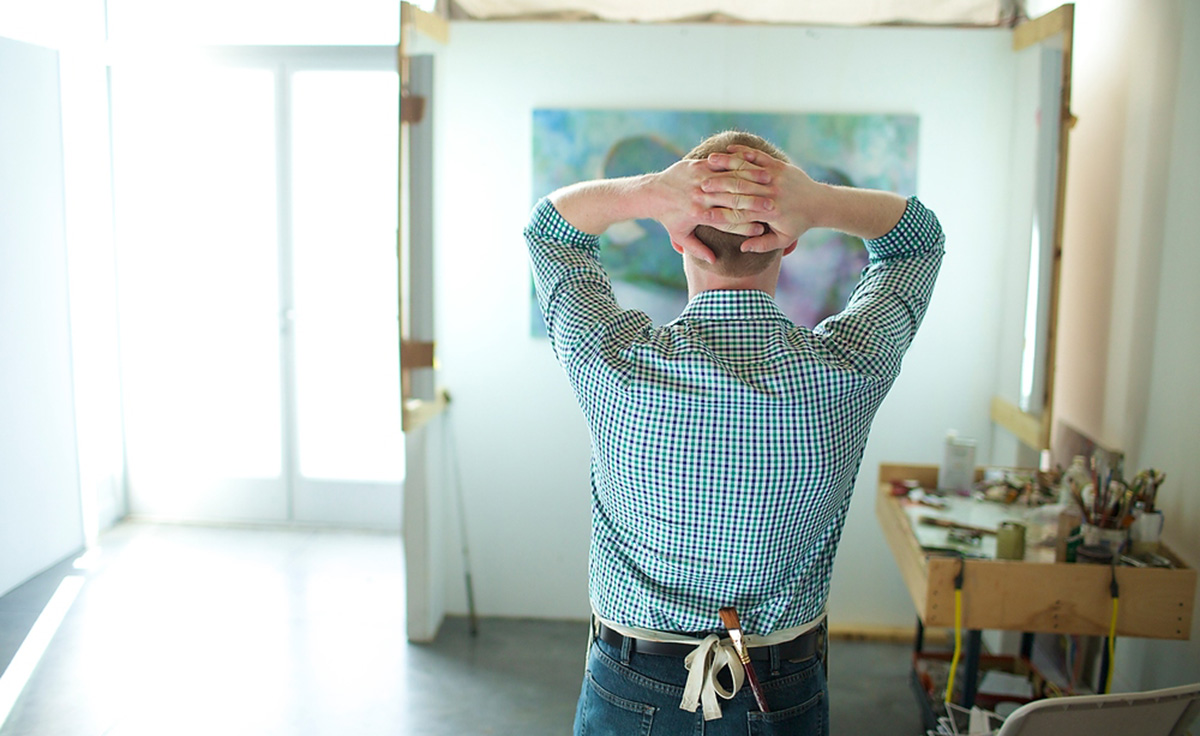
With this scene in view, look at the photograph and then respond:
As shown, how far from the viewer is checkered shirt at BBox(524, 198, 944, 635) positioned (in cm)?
124

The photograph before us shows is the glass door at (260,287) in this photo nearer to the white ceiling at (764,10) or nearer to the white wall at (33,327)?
the white wall at (33,327)

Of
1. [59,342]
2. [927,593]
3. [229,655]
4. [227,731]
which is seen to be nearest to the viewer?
[927,593]

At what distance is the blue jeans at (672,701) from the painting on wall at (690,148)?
221 centimetres

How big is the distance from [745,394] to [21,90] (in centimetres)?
375

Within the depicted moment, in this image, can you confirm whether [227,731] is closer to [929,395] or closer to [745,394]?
[745,394]

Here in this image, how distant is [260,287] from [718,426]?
13.2 ft

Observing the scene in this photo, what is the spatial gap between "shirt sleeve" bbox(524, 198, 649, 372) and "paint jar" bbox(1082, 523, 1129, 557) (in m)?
1.51

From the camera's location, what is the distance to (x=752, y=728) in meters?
1.34

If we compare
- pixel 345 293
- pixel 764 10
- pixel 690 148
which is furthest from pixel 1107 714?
pixel 345 293

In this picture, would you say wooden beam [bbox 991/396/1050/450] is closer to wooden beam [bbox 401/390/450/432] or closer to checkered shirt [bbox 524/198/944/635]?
checkered shirt [bbox 524/198/944/635]

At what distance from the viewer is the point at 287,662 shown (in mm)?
3369

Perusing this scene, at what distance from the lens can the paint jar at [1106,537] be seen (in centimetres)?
224

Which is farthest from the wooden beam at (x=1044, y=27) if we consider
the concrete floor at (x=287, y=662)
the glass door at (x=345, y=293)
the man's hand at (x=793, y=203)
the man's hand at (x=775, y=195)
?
the glass door at (x=345, y=293)

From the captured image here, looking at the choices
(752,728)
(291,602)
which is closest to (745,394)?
(752,728)
